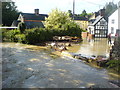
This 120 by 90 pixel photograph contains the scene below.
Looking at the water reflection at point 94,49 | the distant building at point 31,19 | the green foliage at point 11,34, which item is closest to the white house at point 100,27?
the distant building at point 31,19

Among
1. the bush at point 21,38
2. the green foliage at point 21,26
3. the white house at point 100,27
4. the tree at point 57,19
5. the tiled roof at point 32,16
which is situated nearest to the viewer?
the bush at point 21,38

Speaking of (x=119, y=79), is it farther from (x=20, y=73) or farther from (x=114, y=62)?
(x=20, y=73)

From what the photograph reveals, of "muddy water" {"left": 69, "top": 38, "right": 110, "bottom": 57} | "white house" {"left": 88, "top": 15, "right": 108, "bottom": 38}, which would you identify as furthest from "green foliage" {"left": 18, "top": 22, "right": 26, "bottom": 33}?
"white house" {"left": 88, "top": 15, "right": 108, "bottom": 38}

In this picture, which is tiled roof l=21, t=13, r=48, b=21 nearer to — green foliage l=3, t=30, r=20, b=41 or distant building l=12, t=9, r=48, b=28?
distant building l=12, t=9, r=48, b=28

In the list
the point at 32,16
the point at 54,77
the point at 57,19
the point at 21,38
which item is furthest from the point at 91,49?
the point at 32,16

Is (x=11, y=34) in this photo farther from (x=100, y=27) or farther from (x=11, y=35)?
(x=100, y=27)

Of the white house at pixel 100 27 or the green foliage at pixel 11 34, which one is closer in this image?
the green foliage at pixel 11 34

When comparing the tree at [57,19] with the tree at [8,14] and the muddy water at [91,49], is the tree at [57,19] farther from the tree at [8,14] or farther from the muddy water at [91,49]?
the tree at [8,14]

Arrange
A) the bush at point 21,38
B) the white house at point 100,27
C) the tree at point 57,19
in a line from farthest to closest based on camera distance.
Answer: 1. the white house at point 100,27
2. the tree at point 57,19
3. the bush at point 21,38

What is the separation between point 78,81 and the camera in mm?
6305

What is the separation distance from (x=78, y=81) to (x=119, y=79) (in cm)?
199

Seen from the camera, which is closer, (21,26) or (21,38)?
(21,38)

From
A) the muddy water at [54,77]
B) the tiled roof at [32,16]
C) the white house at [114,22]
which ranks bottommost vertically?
the muddy water at [54,77]

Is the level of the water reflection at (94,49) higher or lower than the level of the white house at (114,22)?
lower
